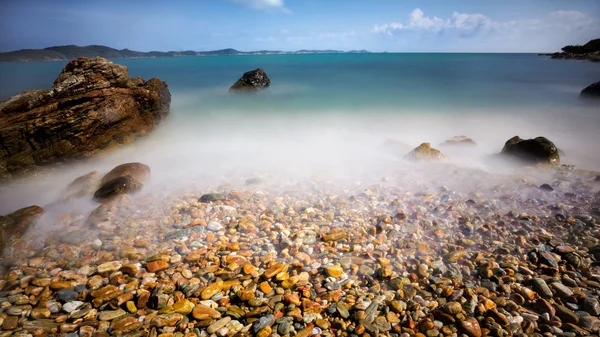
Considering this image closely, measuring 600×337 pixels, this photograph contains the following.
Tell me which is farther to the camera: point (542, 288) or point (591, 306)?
point (542, 288)

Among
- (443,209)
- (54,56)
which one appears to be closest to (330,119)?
(443,209)

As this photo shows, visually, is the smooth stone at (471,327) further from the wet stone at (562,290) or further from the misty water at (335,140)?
the misty water at (335,140)

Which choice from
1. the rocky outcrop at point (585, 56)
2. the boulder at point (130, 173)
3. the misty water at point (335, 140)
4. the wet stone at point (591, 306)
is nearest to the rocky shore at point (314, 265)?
the wet stone at point (591, 306)

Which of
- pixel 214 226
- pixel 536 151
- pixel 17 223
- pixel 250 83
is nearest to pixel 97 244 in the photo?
pixel 17 223

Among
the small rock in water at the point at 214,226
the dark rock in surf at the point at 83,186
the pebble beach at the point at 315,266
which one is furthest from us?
the dark rock in surf at the point at 83,186

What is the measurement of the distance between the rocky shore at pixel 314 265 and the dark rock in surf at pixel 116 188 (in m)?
0.16

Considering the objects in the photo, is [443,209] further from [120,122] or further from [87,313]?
[120,122]

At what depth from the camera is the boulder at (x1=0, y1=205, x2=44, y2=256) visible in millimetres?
4691

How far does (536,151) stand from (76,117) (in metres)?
13.8

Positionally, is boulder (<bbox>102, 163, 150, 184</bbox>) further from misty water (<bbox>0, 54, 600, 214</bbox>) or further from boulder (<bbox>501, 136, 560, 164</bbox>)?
boulder (<bbox>501, 136, 560, 164</bbox>)

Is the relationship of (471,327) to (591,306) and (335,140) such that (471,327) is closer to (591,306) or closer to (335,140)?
(591,306)

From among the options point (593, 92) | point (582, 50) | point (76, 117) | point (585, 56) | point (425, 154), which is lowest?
point (425, 154)

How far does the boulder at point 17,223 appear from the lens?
15.4ft

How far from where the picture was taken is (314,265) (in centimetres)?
412
